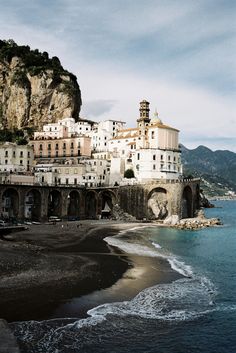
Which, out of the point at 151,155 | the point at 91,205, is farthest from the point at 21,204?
the point at 151,155

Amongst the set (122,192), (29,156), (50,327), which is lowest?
(50,327)

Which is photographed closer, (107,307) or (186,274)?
(107,307)

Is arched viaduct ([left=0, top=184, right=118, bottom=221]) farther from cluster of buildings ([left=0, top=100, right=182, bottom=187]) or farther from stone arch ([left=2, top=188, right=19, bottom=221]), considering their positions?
cluster of buildings ([left=0, top=100, right=182, bottom=187])

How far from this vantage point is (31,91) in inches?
6102

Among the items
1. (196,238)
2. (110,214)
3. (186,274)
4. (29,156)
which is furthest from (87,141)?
(186,274)

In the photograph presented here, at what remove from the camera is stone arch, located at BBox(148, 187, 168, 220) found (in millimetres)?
107125

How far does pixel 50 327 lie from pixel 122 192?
3460 inches

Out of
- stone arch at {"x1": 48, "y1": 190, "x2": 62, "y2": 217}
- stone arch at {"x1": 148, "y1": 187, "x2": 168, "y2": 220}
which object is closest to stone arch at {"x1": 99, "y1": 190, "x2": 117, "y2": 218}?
stone arch at {"x1": 148, "y1": 187, "x2": 168, "y2": 220}

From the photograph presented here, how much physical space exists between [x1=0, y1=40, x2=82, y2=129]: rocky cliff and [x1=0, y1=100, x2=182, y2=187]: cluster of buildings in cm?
1943

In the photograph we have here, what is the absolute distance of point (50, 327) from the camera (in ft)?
83.1

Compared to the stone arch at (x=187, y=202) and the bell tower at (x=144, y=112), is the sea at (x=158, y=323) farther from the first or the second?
the bell tower at (x=144, y=112)

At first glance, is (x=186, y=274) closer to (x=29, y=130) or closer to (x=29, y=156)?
(x=29, y=156)

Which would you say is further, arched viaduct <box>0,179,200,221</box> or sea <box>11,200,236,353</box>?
arched viaduct <box>0,179,200,221</box>

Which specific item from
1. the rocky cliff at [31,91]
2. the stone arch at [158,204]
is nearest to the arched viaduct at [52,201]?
the stone arch at [158,204]
